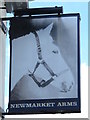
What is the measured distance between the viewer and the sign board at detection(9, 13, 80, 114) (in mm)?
7133

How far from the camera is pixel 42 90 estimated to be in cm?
727

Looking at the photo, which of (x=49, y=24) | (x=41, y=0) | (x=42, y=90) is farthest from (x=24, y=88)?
(x=41, y=0)

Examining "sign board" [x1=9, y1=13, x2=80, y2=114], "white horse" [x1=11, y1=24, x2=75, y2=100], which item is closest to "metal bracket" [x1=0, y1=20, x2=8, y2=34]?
"sign board" [x1=9, y1=13, x2=80, y2=114]

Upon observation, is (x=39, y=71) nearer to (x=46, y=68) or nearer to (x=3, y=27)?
(x=46, y=68)

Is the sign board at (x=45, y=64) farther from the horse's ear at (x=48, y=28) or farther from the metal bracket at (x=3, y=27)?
the metal bracket at (x=3, y=27)

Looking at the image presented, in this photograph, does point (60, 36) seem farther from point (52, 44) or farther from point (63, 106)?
point (63, 106)

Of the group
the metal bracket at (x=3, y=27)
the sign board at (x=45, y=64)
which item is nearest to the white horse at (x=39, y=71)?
the sign board at (x=45, y=64)

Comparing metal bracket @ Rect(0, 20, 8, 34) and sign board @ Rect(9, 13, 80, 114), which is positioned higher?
metal bracket @ Rect(0, 20, 8, 34)

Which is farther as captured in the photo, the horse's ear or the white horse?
the horse's ear

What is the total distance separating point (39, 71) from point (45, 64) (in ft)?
0.55

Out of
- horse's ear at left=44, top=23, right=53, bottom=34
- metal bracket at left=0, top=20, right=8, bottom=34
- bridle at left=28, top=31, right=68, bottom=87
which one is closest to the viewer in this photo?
bridle at left=28, top=31, right=68, bottom=87

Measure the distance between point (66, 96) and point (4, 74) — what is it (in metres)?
1.76

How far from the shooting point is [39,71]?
7.38 meters

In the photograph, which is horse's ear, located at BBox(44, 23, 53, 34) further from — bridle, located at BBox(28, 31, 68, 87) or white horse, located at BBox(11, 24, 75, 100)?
bridle, located at BBox(28, 31, 68, 87)
